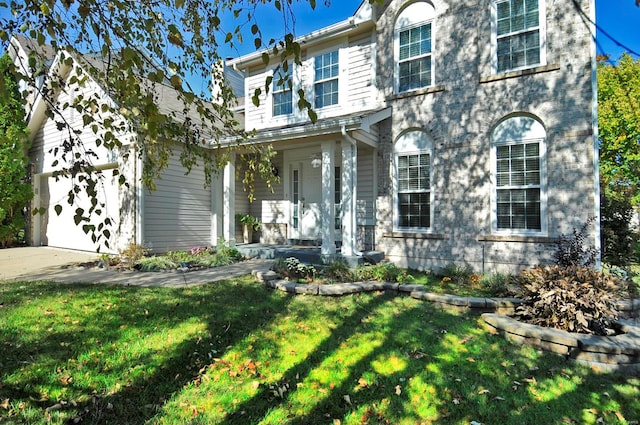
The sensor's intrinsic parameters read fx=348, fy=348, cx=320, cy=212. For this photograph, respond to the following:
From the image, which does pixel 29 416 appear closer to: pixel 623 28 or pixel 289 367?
pixel 289 367

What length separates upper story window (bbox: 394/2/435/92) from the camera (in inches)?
330

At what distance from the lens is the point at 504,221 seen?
24.5 ft

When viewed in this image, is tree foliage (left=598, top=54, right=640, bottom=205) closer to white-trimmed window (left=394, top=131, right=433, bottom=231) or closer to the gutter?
white-trimmed window (left=394, top=131, right=433, bottom=231)

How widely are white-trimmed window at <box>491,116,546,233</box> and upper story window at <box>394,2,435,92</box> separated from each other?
2.24 m

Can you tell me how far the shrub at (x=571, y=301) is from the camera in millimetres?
4047

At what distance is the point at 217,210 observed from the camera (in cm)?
1059

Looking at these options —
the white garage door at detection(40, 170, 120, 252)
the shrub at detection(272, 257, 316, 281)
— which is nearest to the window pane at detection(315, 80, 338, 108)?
the shrub at detection(272, 257, 316, 281)

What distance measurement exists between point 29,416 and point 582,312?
215 inches

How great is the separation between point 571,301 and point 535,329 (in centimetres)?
56

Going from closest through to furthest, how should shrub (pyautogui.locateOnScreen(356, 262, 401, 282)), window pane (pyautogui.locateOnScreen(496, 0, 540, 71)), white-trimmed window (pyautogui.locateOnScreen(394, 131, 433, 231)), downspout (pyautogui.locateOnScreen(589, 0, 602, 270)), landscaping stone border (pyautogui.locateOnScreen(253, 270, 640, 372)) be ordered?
1. landscaping stone border (pyautogui.locateOnScreen(253, 270, 640, 372))
2. downspout (pyautogui.locateOnScreen(589, 0, 602, 270))
3. shrub (pyautogui.locateOnScreen(356, 262, 401, 282))
4. window pane (pyautogui.locateOnScreen(496, 0, 540, 71))
5. white-trimmed window (pyautogui.locateOnScreen(394, 131, 433, 231))

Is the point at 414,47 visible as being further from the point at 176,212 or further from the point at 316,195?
Result: the point at 176,212

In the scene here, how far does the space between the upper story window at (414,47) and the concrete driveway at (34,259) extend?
937cm

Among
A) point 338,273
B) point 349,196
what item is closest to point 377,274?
point 338,273

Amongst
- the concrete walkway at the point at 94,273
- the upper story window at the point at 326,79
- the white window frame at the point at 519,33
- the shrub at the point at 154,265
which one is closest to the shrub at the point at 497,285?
the concrete walkway at the point at 94,273
